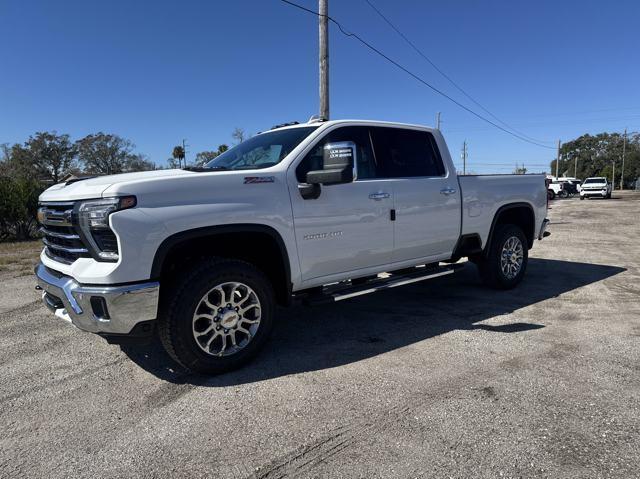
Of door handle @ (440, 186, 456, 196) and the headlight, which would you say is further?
door handle @ (440, 186, 456, 196)

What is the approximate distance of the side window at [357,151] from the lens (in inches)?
158

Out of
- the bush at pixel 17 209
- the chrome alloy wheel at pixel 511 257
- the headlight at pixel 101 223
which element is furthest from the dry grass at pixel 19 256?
the chrome alloy wheel at pixel 511 257

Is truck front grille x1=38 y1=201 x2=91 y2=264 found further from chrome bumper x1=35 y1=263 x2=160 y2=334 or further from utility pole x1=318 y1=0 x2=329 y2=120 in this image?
utility pole x1=318 y1=0 x2=329 y2=120

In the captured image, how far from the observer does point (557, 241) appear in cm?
1134

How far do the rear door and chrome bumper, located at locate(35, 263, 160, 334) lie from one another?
246cm

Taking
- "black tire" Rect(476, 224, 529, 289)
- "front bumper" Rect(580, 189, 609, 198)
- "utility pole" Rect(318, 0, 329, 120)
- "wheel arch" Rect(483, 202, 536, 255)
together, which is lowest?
"front bumper" Rect(580, 189, 609, 198)

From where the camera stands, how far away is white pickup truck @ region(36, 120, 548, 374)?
312 cm

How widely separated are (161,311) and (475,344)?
2.73 meters

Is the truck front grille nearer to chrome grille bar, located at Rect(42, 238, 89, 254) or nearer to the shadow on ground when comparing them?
chrome grille bar, located at Rect(42, 238, 89, 254)

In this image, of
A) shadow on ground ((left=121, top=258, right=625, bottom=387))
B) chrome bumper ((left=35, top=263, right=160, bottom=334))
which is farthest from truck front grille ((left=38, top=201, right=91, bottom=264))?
shadow on ground ((left=121, top=258, right=625, bottom=387))

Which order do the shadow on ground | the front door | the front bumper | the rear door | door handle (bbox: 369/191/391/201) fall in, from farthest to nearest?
1. the front bumper
2. the rear door
3. door handle (bbox: 369/191/391/201)
4. the front door
5. the shadow on ground

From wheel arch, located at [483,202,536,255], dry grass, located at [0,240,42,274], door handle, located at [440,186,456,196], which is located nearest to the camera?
door handle, located at [440,186,456,196]

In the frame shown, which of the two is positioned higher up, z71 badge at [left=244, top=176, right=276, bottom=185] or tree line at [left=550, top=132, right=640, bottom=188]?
tree line at [left=550, top=132, right=640, bottom=188]

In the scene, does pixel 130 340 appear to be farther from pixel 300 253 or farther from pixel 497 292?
pixel 497 292
